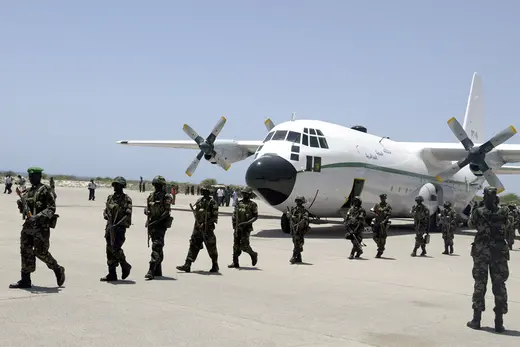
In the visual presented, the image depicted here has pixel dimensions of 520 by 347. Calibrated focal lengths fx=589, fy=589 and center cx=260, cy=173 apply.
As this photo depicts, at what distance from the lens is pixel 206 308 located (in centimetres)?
800

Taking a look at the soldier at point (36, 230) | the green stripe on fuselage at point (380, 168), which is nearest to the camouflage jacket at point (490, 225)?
the soldier at point (36, 230)

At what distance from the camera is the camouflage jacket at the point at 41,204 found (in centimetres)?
862

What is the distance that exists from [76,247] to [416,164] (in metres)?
16.7

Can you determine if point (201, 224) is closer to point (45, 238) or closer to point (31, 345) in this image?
point (45, 238)

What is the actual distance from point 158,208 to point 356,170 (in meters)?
12.7

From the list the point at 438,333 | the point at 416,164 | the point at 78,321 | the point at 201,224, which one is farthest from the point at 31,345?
the point at 416,164

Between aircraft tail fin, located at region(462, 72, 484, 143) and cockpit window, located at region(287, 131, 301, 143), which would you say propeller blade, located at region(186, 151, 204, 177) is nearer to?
cockpit window, located at region(287, 131, 301, 143)

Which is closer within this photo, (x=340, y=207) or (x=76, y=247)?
(x=76, y=247)

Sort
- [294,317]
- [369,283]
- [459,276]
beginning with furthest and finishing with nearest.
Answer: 1. [459,276]
2. [369,283]
3. [294,317]

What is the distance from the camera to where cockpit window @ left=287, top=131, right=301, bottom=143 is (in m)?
20.2

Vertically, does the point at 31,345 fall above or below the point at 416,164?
below

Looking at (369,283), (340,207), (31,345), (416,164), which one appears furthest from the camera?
(416,164)

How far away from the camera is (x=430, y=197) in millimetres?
25375

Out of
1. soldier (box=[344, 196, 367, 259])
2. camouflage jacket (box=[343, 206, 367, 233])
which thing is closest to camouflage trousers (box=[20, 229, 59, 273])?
soldier (box=[344, 196, 367, 259])
